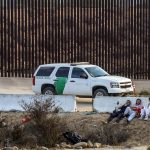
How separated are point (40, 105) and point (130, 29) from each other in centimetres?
1766

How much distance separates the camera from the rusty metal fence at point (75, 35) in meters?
41.8

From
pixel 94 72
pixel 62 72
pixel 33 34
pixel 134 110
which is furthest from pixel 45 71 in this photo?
pixel 134 110

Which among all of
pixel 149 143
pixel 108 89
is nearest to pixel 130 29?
pixel 108 89

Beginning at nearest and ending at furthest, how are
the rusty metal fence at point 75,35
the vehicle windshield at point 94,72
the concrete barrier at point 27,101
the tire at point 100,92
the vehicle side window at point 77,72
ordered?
the concrete barrier at point 27,101 → the tire at point 100,92 → the vehicle windshield at point 94,72 → the vehicle side window at point 77,72 → the rusty metal fence at point 75,35

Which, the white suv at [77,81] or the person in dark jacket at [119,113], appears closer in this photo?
the person in dark jacket at [119,113]

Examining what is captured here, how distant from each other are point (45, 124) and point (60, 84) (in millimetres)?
8978

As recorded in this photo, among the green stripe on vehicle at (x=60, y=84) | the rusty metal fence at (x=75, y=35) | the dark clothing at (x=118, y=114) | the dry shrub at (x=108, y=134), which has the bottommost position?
the dry shrub at (x=108, y=134)

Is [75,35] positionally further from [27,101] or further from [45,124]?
[45,124]

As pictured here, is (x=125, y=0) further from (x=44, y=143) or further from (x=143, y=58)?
(x=44, y=143)

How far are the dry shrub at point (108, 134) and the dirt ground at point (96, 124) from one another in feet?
0.69

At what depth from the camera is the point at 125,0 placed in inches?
1700

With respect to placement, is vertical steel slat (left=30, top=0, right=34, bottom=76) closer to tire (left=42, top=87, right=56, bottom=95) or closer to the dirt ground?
tire (left=42, top=87, right=56, bottom=95)

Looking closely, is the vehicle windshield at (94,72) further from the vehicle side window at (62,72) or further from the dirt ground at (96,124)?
the dirt ground at (96,124)

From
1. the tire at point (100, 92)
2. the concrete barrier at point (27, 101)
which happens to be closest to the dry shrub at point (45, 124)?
the concrete barrier at point (27, 101)
